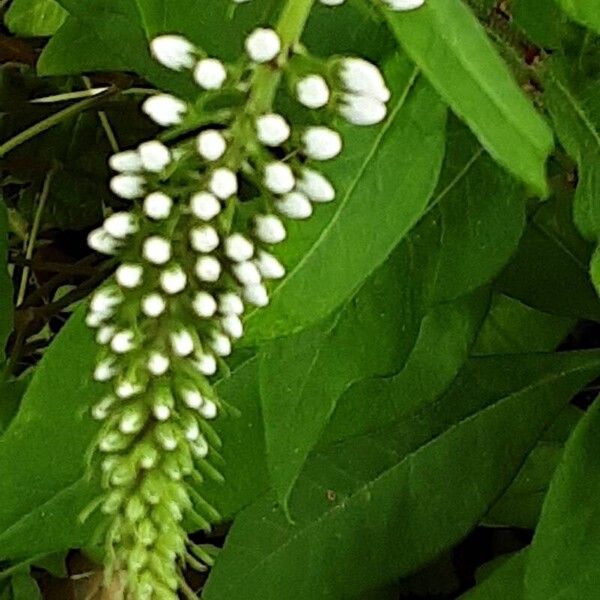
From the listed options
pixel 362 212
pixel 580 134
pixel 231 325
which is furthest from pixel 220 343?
pixel 580 134

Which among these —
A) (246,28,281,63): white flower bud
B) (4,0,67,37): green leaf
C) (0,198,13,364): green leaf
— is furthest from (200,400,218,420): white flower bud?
(4,0,67,37): green leaf

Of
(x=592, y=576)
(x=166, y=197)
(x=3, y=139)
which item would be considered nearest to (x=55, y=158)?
(x=3, y=139)

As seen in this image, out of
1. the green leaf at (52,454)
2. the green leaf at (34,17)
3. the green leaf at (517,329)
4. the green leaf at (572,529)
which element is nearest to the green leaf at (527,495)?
the green leaf at (517,329)

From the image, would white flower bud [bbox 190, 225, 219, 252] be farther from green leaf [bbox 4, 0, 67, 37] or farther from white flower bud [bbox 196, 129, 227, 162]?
green leaf [bbox 4, 0, 67, 37]

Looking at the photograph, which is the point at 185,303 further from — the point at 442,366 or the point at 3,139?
the point at 3,139

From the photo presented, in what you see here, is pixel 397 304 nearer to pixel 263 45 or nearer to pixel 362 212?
pixel 362 212
